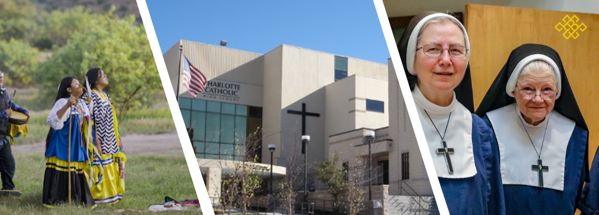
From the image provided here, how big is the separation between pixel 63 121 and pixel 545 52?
3.33 m

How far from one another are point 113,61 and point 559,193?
4.24 m

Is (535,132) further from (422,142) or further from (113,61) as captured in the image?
(113,61)

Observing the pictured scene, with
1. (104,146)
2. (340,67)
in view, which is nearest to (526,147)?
(104,146)

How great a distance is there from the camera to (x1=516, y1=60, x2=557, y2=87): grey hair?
3.38m

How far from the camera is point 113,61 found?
19.4ft

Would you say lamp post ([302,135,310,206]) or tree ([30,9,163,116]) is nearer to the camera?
tree ([30,9,163,116])

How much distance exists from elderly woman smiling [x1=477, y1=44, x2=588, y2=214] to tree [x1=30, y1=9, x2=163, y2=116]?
11.1 feet

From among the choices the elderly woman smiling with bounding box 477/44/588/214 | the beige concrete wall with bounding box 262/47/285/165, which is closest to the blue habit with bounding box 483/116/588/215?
the elderly woman smiling with bounding box 477/44/588/214

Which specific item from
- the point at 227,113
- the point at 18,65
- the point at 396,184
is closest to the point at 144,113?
the point at 18,65

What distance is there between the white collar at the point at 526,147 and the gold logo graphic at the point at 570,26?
554mm

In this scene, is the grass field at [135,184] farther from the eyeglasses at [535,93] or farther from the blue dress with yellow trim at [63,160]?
the eyeglasses at [535,93]

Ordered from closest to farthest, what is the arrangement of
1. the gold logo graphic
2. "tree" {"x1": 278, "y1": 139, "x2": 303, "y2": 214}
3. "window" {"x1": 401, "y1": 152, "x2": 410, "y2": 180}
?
the gold logo graphic, "tree" {"x1": 278, "y1": 139, "x2": 303, "y2": 214}, "window" {"x1": 401, "y1": 152, "x2": 410, "y2": 180}

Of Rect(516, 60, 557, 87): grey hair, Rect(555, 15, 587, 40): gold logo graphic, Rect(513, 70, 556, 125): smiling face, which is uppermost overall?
Rect(555, 15, 587, 40): gold logo graphic

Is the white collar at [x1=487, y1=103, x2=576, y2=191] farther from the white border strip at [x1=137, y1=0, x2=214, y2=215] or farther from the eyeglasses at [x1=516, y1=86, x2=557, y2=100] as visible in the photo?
the white border strip at [x1=137, y1=0, x2=214, y2=215]
